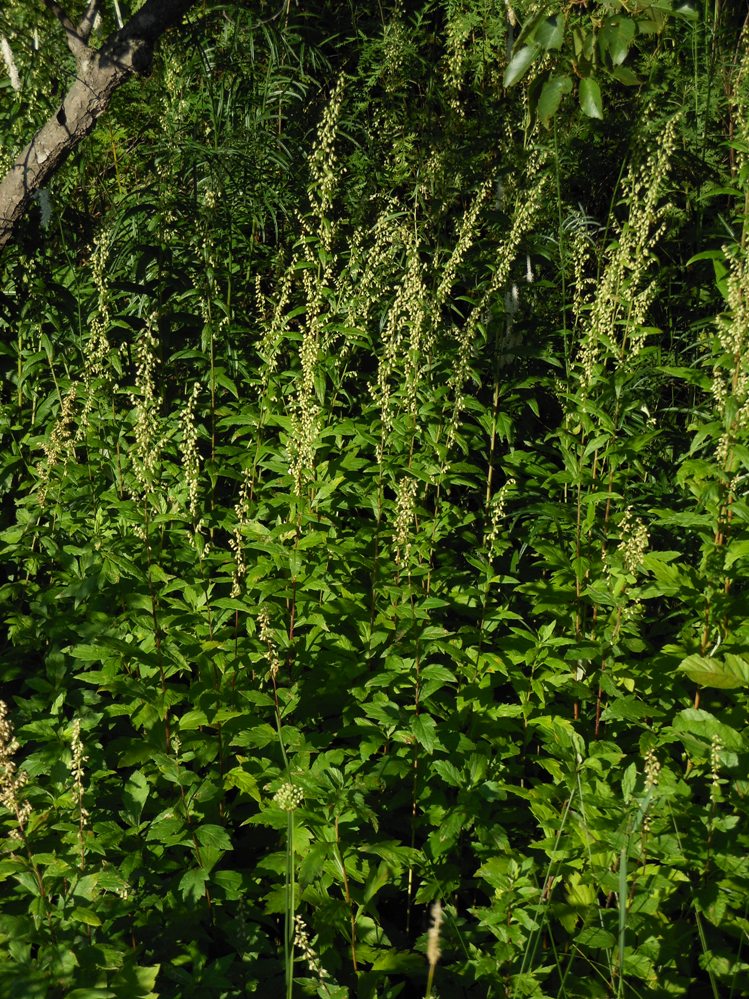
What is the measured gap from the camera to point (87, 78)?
3613mm

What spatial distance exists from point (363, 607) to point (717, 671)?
108 cm

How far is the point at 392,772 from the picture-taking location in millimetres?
2814

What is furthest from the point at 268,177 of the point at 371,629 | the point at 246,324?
the point at 371,629

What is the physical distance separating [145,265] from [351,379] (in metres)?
1.04

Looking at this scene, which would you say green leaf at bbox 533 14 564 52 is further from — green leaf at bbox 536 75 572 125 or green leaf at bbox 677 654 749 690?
green leaf at bbox 677 654 749 690

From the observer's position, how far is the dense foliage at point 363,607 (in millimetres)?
2541

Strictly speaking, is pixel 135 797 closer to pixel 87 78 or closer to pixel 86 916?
pixel 86 916

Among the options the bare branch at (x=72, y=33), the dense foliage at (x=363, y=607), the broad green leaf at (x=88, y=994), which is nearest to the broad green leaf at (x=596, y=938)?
the dense foliage at (x=363, y=607)

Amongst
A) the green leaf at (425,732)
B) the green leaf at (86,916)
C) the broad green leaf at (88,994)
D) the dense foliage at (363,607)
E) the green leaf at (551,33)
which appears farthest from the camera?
the green leaf at (425,732)

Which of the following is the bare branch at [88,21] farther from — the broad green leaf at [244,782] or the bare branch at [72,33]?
the broad green leaf at [244,782]

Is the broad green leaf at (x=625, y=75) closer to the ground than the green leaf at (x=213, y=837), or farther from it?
farther from it

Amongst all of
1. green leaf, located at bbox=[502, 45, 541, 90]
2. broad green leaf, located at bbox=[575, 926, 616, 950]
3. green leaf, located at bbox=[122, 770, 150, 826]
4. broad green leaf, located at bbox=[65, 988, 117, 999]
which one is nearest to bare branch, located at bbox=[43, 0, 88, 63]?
green leaf, located at bbox=[502, 45, 541, 90]

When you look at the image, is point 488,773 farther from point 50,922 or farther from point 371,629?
point 50,922

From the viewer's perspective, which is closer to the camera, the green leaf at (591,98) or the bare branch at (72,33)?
the green leaf at (591,98)
